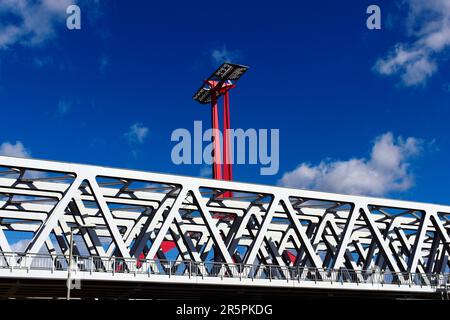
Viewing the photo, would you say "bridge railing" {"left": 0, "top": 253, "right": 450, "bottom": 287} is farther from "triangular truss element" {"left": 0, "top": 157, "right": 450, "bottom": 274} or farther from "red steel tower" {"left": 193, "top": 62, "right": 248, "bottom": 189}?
"red steel tower" {"left": 193, "top": 62, "right": 248, "bottom": 189}

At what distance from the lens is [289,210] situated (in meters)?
48.8

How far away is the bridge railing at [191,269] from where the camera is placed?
38.5m

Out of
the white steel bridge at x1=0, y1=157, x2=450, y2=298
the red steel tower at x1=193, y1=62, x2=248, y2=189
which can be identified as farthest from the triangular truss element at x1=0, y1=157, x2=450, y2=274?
the red steel tower at x1=193, y1=62, x2=248, y2=189

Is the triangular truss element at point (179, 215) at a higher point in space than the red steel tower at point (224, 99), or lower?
lower

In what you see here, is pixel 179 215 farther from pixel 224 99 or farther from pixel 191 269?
pixel 224 99

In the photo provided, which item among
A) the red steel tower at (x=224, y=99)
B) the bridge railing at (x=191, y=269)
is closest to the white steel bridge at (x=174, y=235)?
the bridge railing at (x=191, y=269)

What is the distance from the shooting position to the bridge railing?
126ft

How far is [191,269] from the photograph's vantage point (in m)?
45.7

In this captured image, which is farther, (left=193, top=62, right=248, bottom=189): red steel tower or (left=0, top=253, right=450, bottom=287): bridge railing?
(left=193, top=62, right=248, bottom=189): red steel tower

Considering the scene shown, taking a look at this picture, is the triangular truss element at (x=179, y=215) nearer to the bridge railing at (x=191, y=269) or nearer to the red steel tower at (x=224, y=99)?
the bridge railing at (x=191, y=269)

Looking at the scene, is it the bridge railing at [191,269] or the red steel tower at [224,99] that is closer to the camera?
the bridge railing at [191,269]

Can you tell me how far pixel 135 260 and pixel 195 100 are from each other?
5527 cm

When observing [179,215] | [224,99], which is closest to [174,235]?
[179,215]
